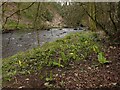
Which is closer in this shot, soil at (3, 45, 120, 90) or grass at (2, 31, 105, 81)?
soil at (3, 45, 120, 90)

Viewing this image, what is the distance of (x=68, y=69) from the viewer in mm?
7352

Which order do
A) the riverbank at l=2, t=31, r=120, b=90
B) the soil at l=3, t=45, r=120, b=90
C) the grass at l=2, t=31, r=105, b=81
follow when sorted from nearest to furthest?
1. the soil at l=3, t=45, r=120, b=90
2. the riverbank at l=2, t=31, r=120, b=90
3. the grass at l=2, t=31, r=105, b=81

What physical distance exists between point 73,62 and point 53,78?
1.28 m

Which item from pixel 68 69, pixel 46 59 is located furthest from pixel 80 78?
pixel 46 59

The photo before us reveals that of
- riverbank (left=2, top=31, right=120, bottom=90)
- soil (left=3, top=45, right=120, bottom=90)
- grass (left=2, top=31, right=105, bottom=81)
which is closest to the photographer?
soil (left=3, top=45, right=120, bottom=90)

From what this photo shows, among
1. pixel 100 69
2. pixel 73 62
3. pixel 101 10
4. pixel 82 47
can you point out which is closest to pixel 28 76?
pixel 73 62

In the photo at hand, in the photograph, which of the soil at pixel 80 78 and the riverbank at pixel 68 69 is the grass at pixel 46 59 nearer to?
the riverbank at pixel 68 69

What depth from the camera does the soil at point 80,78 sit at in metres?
6.29

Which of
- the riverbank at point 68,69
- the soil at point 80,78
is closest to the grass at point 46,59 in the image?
the riverbank at point 68,69

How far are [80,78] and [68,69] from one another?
28.3 inches

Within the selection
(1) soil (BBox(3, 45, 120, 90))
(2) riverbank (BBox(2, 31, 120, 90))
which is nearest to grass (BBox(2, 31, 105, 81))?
(2) riverbank (BBox(2, 31, 120, 90))

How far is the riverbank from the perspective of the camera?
21.2ft

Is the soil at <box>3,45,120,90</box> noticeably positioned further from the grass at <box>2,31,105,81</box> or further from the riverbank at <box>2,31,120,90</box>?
the grass at <box>2,31,105,81</box>

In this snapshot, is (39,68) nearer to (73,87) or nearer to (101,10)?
(73,87)
